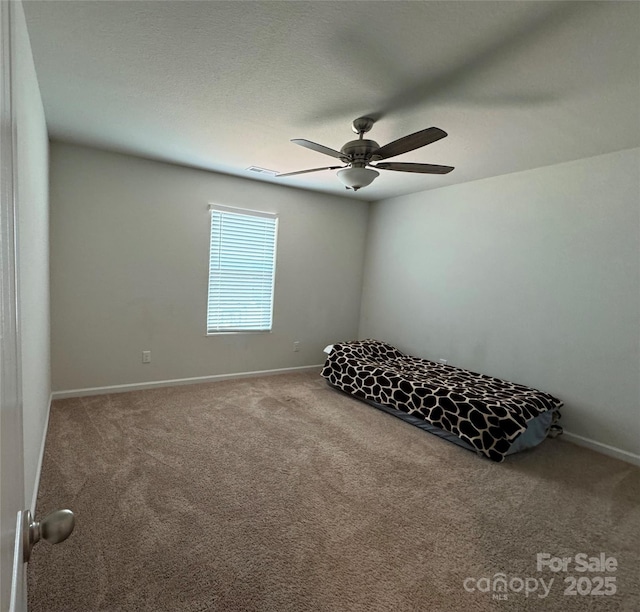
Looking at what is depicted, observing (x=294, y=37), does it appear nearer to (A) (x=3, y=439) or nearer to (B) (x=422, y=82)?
(B) (x=422, y=82)

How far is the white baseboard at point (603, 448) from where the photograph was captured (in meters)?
3.02

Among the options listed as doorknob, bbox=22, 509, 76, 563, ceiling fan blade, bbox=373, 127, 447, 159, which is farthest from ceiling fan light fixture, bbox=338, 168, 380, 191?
doorknob, bbox=22, 509, 76, 563

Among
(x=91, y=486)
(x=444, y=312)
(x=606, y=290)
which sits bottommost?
(x=91, y=486)

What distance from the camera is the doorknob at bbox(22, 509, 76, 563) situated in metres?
0.65

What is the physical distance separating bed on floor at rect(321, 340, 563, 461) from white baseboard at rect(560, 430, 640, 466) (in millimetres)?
110

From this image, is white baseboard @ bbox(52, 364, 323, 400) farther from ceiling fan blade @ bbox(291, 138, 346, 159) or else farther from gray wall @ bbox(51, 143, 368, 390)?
ceiling fan blade @ bbox(291, 138, 346, 159)

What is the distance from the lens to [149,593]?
1563 mm

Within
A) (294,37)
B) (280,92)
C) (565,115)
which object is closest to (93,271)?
(280,92)

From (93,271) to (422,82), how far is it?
3396mm

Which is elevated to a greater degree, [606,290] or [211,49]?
[211,49]

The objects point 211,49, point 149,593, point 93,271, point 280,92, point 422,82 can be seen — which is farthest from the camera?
point 93,271

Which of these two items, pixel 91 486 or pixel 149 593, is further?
pixel 91 486

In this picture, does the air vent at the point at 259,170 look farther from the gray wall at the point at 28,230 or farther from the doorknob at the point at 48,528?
the doorknob at the point at 48,528

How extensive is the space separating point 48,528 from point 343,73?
91.1 inches
